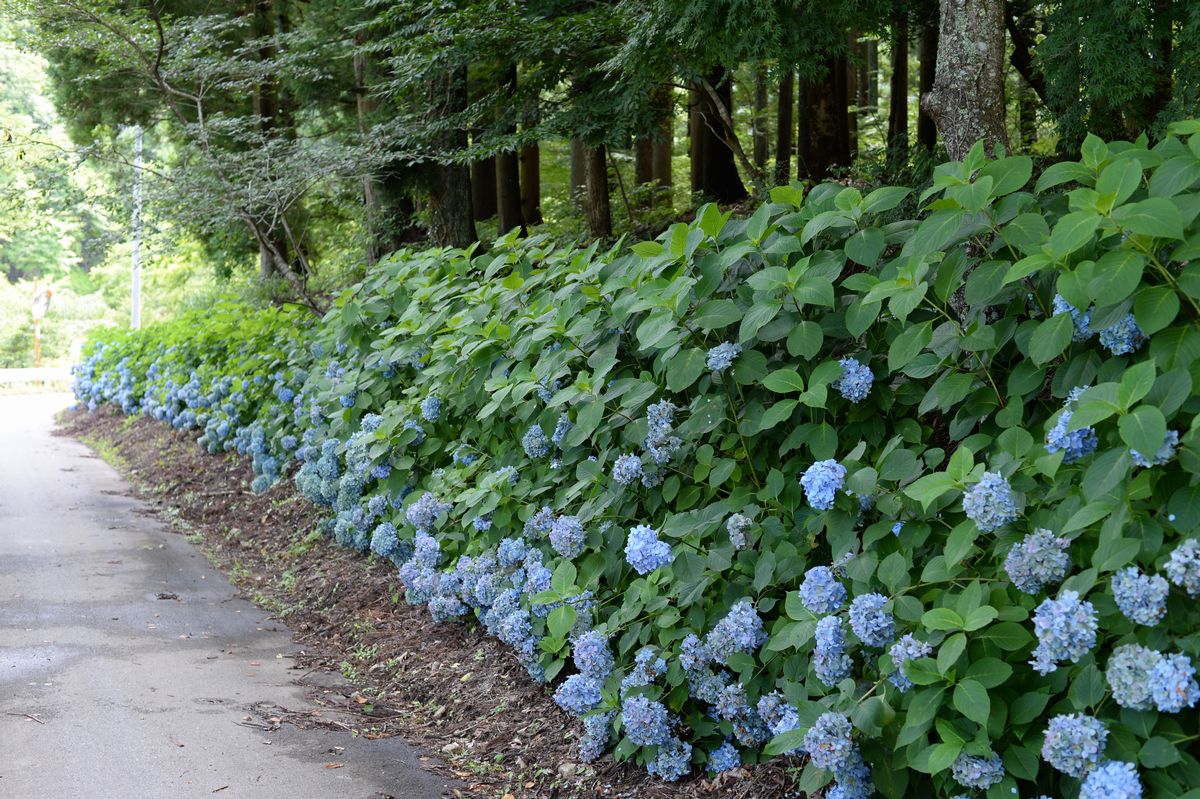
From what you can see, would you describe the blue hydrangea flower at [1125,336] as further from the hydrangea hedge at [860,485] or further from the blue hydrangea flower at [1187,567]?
the blue hydrangea flower at [1187,567]

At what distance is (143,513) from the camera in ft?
27.2

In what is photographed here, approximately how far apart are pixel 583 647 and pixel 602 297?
4.95 ft

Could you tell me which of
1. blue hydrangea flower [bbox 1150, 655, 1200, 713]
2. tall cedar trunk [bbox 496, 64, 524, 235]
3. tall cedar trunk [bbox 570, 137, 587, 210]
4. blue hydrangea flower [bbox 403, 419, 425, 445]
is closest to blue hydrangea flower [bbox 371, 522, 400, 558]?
blue hydrangea flower [bbox 403, 419, 425, 445]

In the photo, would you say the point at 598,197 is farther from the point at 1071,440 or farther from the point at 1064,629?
the point at 1064,629

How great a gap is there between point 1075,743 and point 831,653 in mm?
700

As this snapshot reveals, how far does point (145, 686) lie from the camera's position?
4266mm

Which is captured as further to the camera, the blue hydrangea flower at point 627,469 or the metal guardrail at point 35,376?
the metal guardrail at point 35,376

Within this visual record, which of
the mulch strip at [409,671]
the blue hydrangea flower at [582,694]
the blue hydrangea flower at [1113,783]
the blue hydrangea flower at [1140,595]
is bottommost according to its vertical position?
the mulch strip at [409,671]

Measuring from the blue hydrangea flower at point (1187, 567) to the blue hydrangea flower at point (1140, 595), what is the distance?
0.03m

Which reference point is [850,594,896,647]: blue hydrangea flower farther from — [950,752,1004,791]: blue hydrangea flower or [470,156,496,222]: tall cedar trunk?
[470,156,496,222]: tall cedar trunk

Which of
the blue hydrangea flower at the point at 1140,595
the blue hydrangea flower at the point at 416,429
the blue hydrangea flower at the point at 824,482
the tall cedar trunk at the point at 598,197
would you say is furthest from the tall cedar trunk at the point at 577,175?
the blue hydrangea flower at the point at 1140,595

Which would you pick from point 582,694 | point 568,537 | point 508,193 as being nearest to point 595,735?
point 582,694

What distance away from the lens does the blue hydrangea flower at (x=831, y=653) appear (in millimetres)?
2707

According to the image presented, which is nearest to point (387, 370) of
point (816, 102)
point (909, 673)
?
point (909, 673)
